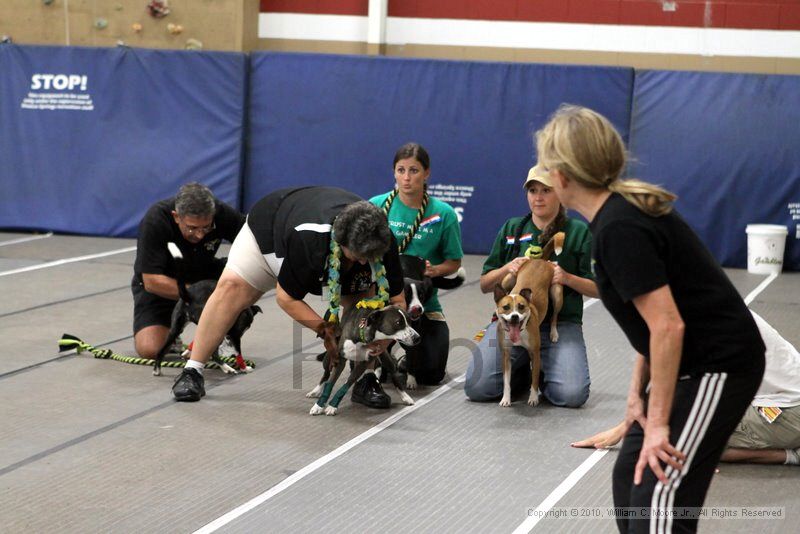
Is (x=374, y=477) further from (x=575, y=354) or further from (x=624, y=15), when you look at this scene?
(x=624, y=15)

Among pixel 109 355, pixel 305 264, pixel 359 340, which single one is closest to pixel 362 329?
pixel 359 340

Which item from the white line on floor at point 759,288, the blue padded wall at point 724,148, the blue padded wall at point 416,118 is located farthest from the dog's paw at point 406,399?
the blue padded wall at point 724,148

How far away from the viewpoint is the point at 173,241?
550cm

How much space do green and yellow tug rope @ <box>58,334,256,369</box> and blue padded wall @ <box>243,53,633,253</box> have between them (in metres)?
4.47

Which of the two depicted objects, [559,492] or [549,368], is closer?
[559,492]

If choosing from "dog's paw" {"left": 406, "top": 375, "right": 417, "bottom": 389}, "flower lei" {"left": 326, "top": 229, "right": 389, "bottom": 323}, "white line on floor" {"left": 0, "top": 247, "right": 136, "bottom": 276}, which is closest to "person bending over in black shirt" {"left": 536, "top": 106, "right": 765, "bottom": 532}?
"flower lei" {"left": 326, "top": 229, "right": 389, "bottom": 323}

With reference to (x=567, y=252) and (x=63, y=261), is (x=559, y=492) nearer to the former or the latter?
(x=567, y=252)

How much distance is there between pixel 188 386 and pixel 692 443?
3186 millimetres

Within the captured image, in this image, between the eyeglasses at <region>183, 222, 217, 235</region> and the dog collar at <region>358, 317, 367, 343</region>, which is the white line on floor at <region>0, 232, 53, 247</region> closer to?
the eyeglasses at <region>183, 222, 217, 235</region>

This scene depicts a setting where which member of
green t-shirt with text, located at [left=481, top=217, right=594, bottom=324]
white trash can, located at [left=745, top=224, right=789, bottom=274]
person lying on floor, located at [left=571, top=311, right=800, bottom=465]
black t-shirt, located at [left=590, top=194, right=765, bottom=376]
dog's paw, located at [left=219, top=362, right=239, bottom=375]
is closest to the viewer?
black t-shirt, located at [left=590, top=194, right=765, bottom=376]

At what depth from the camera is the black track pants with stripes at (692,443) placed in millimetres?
2180

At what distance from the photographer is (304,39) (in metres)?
13.0

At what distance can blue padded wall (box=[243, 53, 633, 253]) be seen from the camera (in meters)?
9.64

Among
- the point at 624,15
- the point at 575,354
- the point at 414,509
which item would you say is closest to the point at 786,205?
the point at 624,15
